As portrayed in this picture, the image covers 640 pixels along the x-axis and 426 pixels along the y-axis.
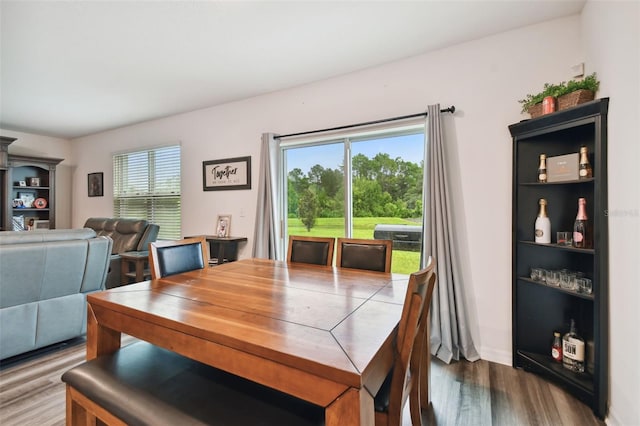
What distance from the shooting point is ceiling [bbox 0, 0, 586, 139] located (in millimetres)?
2041

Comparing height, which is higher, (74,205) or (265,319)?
(74,205)

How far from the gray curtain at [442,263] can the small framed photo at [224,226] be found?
253 cm

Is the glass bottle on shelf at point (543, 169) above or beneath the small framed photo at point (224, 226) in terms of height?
above

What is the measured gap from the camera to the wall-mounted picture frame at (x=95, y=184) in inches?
212

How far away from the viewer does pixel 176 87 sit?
3.38m

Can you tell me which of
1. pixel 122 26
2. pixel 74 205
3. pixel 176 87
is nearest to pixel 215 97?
pixel 176 87

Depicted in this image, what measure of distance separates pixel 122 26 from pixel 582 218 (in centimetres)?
354

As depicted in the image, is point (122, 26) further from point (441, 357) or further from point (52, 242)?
point (441, 357)

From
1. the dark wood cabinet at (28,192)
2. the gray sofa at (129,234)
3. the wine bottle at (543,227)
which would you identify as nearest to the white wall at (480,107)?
the wine bottle at (543,227)

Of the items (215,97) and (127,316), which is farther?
(215,97)

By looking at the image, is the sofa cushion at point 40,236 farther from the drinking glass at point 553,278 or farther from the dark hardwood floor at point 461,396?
the drinking glass at point 553,278

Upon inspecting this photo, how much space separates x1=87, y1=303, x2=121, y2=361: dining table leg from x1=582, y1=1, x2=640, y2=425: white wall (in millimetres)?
2560

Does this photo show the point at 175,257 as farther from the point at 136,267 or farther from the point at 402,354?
the point at 136,267

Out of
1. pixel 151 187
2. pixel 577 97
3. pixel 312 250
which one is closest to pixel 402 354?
pixel 312 250
